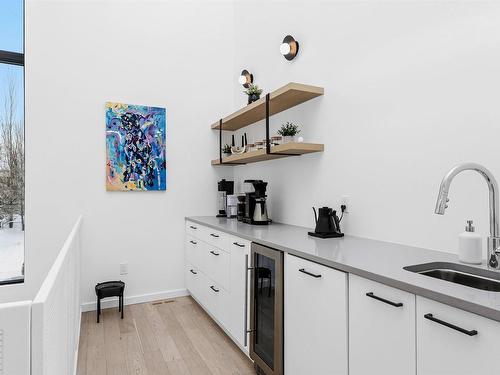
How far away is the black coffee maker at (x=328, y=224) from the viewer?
2185 millimetres

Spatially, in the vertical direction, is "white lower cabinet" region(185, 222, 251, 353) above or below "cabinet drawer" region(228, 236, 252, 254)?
below

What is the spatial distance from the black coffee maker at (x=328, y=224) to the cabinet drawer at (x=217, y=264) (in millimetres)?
756

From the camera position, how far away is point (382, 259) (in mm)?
1523

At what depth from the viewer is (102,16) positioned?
3473mm

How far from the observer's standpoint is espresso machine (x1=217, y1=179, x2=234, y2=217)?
12.4 ft

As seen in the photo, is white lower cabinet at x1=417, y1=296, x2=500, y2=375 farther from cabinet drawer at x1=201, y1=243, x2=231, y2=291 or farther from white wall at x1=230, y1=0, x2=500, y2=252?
cabinet drawer at x1=201, y1=243, x2=231, y2=291

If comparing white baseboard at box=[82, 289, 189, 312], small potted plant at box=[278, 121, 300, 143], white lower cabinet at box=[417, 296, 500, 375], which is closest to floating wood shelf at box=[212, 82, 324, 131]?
small potted plant at box=[278, 121, 300, 143]

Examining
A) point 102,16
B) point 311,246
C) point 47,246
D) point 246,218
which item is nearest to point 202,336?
point 246,218

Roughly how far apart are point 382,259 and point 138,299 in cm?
283

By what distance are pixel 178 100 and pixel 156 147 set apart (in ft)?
1.99

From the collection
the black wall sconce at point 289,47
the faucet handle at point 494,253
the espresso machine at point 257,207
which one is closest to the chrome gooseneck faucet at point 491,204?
the faucet handle at point 494,253

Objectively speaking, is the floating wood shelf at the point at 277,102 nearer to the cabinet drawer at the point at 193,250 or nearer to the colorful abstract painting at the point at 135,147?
the colorful abstract painting at the point at 135,147

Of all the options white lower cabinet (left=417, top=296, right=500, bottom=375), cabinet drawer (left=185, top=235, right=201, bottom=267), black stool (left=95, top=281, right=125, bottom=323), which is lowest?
black stool (left=95, top=281, right=125, bottom=323)

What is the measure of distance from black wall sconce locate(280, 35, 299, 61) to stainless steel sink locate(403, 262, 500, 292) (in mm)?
2061
